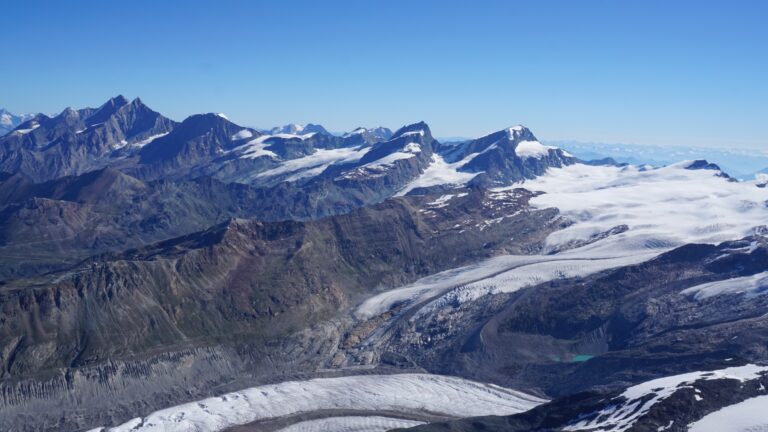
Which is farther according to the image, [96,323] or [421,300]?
[421,300]

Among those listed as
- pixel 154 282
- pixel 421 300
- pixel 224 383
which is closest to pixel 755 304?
pixel 421 300

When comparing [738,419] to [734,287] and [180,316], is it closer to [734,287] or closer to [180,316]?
[734,287]

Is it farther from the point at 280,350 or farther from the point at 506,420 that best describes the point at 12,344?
the point at 506,420

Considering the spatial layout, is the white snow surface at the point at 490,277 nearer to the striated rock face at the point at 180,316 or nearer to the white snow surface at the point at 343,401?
the striated rock face at the point at 180,316

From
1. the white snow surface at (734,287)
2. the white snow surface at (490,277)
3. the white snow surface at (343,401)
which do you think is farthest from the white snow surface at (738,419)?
the white snow surface at (490,277)

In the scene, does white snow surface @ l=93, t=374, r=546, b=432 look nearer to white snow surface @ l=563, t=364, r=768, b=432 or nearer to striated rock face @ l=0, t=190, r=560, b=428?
striated rock face @ l=0, t=190, r=560, b=428
